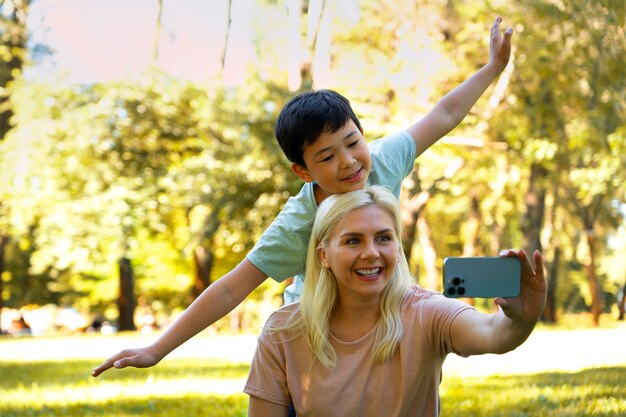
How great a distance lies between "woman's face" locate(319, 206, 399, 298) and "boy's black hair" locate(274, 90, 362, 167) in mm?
445

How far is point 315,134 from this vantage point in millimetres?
3340

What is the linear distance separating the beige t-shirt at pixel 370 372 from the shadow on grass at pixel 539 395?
235 centimetres

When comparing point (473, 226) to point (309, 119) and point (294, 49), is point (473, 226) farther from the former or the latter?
point (309, 119)

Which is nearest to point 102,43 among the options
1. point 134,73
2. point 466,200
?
point 134,73

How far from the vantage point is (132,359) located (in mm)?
3195

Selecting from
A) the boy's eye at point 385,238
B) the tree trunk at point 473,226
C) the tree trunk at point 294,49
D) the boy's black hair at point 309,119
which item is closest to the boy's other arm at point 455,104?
the boy's black hair at point 309,119

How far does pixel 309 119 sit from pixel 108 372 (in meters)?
7.01

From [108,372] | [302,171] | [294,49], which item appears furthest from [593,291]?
[302,171]

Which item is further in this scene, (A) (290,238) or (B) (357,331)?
(A) (290,238)

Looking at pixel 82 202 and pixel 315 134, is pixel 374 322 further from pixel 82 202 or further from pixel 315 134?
pixel 82 202

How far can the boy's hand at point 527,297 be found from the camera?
7.59ft

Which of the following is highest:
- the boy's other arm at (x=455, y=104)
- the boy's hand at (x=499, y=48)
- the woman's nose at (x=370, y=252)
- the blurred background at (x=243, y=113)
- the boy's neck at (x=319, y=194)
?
the blurred background at (x=243, y=113)

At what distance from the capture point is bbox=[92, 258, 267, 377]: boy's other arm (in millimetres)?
3305

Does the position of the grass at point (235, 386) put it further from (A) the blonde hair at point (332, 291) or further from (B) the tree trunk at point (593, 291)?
(B) the tree trunk at point (593, 291)
